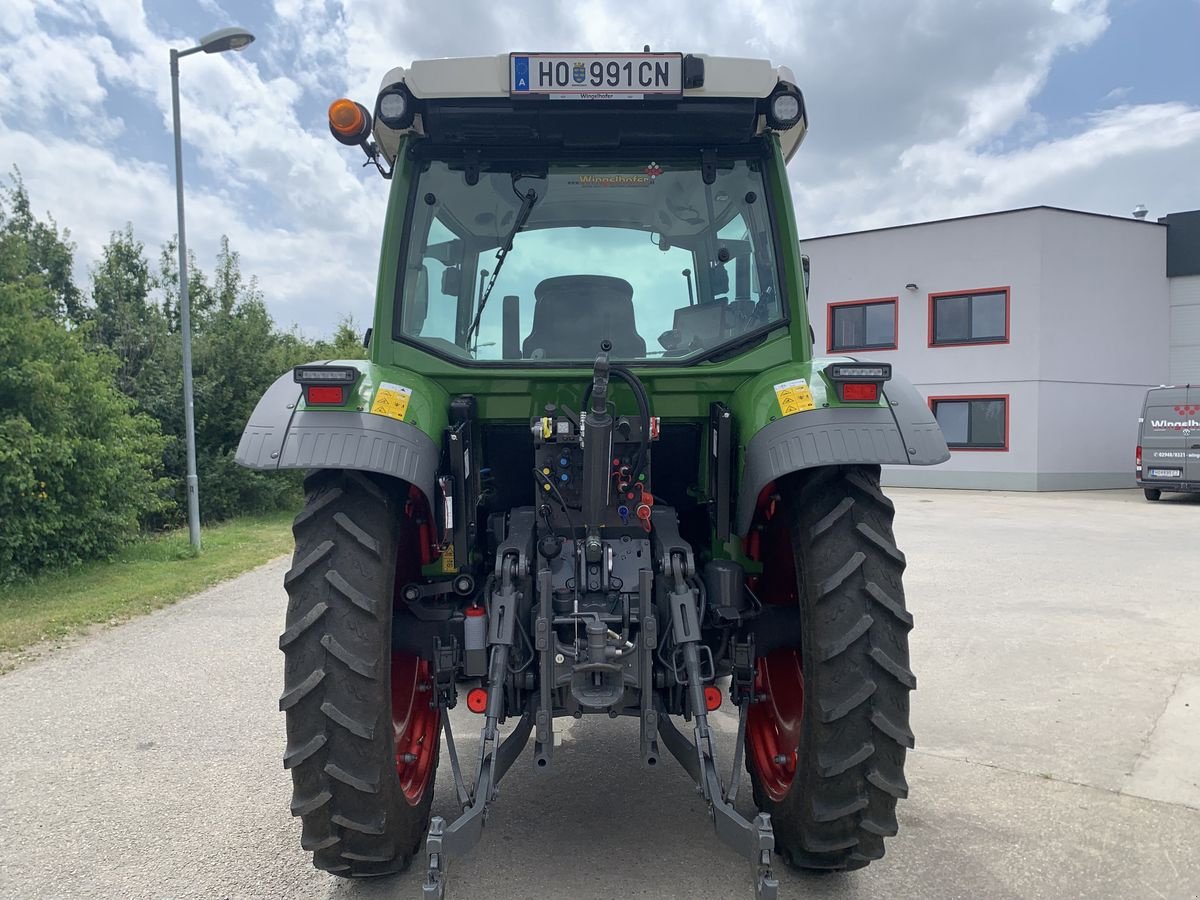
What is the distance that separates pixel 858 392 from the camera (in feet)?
8.98

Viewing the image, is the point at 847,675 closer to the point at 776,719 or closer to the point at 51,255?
the point at 776,719

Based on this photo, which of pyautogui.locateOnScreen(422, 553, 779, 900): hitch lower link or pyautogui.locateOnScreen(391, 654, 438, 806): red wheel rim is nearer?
pyautogui.locateOnScreen(422, 553, 779, 900): hitch lower link

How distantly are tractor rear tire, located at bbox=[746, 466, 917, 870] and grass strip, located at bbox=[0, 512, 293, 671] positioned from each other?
5809 millimetres

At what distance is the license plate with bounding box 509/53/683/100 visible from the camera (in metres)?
2.91

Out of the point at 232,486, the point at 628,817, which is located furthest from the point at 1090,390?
the point at 628,817

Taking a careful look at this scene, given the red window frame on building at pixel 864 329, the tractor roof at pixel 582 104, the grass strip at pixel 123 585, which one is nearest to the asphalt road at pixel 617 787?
the grass strip at pixel 123 585

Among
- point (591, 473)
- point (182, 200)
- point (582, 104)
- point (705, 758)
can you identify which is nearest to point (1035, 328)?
point (182, 200)

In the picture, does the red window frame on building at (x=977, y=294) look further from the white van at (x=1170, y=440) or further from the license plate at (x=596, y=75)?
the license plate at (x=596, y=75)

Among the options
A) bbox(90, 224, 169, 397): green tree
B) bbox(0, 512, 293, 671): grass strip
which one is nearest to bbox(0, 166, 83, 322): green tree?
bbox(90, 224, 169, 397): green tree

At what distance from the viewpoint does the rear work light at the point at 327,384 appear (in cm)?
269

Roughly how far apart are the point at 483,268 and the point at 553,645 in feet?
4.92

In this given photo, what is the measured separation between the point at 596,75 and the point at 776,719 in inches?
99.5

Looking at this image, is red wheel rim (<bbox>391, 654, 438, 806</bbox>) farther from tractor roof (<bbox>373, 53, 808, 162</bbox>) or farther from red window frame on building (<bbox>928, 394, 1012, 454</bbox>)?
red window frame on building (<bbox>928, 394, 1012, 454</bbox>)

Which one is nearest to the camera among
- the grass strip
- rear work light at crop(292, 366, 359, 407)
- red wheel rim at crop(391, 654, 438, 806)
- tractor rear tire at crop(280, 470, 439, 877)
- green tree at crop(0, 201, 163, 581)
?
tractor rear tire at crop(280, 470, 439, 877)
